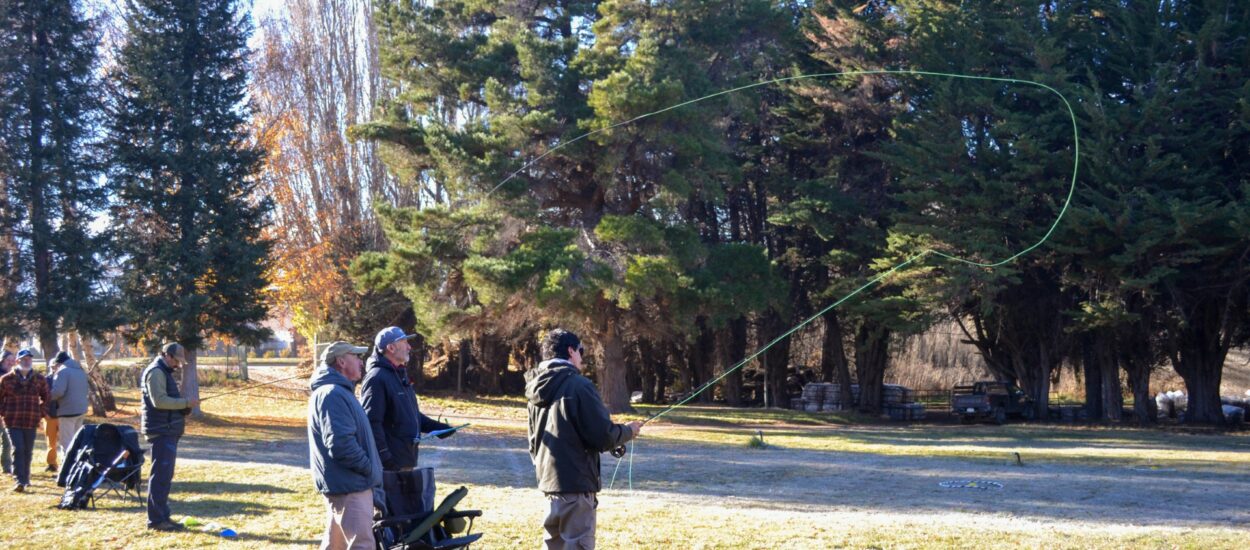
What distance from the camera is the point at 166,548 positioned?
351 inches

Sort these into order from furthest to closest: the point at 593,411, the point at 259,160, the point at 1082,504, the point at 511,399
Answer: the point at 511,399 → the point at 259,160 → the point at 1082,504 → the point at 593,411

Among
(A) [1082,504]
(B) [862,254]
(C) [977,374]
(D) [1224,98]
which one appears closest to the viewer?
(A) [1082,504]

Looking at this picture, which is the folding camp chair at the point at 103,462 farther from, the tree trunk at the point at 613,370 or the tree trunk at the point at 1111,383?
the tree trunk at the point at 1111,383

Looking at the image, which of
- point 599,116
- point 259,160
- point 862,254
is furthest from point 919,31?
point 259,160

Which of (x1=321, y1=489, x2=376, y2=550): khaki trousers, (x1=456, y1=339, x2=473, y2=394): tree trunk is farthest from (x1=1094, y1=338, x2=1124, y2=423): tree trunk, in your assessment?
(x1=321, y1=489, x2=376, y2=550): khaki trousers

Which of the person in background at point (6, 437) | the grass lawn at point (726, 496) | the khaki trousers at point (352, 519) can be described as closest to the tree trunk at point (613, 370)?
the grass lawn at point (726, 496)

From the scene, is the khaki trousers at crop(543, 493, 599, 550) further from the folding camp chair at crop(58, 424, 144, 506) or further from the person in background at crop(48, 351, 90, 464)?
the person in background at crop(48, 351, 90, 464)

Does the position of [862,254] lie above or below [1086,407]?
above

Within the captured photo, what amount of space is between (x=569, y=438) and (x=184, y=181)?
762 inches

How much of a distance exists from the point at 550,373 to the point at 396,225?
21.6m

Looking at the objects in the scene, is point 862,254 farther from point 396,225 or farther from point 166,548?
point 166,548

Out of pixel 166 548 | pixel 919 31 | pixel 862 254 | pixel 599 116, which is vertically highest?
pixel 919 31

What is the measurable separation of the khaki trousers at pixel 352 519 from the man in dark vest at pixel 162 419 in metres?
3.68

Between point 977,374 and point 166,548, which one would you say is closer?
point 166,548
